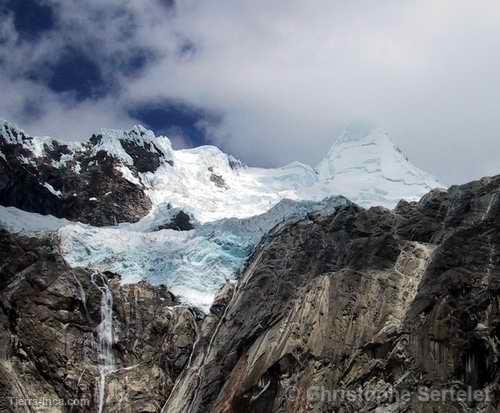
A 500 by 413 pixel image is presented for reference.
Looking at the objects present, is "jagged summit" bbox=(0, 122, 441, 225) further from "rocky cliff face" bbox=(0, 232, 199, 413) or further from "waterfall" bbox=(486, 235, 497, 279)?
"waterfall" bbox=(486, 235, 497, 279)

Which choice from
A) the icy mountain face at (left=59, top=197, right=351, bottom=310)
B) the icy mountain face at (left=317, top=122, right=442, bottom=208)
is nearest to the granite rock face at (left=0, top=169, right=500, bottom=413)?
the icy mountain face at (left=59, top=197, right=351, bottom=310)

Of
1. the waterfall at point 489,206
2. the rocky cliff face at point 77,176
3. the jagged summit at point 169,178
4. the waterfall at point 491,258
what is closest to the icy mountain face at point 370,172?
the jagged summit at point 169,178

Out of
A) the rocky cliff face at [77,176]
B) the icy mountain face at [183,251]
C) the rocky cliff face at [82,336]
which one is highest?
the rocky cliff face at [77,176]

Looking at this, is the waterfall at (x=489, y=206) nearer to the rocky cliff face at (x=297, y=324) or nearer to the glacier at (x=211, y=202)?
the rocky cliff face at (x=297, y=324)

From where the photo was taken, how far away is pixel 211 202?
12550 centimetres

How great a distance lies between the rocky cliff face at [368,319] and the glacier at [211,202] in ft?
33.7

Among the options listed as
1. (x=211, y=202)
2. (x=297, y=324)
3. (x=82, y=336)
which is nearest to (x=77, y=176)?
(x=211, y=202)

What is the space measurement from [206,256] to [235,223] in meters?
7.99

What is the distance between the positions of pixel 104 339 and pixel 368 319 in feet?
86.1

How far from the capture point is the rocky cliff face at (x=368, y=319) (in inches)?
1690

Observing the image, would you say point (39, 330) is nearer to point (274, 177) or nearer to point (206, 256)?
point (206, 256)

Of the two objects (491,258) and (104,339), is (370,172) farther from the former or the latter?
(491,258)

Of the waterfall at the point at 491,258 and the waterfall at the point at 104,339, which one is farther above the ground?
the waterfall at the point at 491,258

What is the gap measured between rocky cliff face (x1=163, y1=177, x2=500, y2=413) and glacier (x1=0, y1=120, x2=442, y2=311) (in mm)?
Answer: 10280
